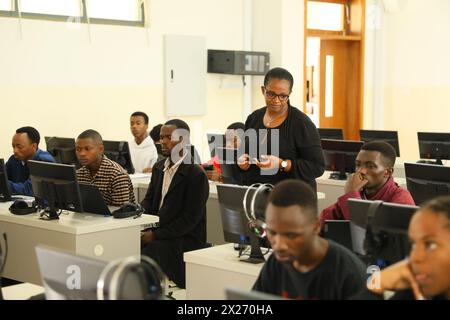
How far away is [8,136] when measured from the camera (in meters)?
7.66

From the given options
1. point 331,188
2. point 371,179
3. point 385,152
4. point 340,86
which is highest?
point 340,86

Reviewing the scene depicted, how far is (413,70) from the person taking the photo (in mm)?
10641

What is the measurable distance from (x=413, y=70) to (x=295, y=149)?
272 inches

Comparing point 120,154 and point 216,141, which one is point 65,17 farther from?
point 216,141

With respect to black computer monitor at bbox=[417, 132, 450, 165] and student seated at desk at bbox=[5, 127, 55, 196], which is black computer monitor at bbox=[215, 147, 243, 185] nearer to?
student seated at desk at bbox=[5, 127, 55, 196]

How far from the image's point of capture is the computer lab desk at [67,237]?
4.27m

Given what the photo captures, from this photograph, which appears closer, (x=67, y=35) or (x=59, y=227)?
(x=59, y=227)

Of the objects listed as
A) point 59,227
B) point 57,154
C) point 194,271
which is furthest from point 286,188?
point 57,154

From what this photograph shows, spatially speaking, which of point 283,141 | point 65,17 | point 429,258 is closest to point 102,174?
point 283,141

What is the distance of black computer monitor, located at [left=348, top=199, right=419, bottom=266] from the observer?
2621 mm

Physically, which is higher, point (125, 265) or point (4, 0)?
point (4, 0)
